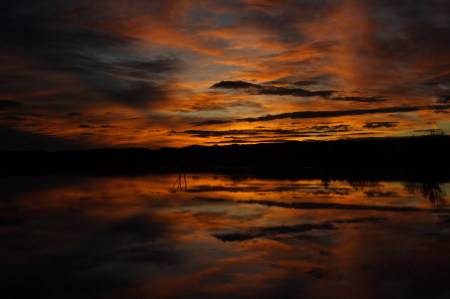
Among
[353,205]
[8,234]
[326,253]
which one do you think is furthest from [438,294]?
[8,234]

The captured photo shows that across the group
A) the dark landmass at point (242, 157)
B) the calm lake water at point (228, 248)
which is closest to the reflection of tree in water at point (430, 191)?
the calm lake water at point (228, 248)

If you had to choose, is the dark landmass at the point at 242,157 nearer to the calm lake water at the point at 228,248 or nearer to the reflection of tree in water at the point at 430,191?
the reflection of tree in water at the point at 430,191

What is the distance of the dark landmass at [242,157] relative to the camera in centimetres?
4666

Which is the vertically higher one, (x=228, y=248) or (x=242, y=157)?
(x=242, y=157)

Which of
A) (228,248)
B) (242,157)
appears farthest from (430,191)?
(242,157)

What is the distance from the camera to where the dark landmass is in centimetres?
4666

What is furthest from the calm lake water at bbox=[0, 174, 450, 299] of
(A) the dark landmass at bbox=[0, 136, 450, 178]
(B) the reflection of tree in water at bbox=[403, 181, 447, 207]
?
(A) the dark landmass at bbox=[0, 136, 450, 178]

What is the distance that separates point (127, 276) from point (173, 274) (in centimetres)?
95

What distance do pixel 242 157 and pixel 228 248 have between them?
65.7 meters

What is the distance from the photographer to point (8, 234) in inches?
434

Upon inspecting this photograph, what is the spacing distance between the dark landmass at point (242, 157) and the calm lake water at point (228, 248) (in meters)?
28.4

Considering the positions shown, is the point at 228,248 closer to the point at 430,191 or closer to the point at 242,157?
the point at 430,191

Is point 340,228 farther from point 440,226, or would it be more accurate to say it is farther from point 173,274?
point 173,274

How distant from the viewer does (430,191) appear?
1950 cm
